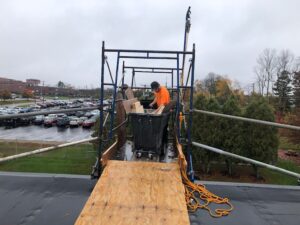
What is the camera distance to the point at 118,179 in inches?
155

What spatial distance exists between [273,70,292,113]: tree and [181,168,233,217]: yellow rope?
5062 cm

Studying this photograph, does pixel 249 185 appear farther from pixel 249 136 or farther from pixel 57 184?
pixel 249 136

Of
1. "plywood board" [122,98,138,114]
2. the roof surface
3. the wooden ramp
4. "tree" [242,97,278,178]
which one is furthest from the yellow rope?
"tree" [242,97,278,178]

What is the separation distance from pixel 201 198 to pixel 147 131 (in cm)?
156

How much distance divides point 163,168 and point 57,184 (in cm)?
164

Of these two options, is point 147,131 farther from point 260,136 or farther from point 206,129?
point 260,136

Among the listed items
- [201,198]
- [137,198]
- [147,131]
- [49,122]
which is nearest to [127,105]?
[147,131]

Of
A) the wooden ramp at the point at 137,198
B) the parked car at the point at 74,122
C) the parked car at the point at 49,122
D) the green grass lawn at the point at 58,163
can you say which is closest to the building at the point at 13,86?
the parked car at the point at 49,122

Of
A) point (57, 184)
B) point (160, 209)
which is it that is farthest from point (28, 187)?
point (160, 209)

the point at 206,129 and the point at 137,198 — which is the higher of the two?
the point at 137,198

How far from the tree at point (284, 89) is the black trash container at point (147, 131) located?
49.9 meters

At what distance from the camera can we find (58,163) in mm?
24172

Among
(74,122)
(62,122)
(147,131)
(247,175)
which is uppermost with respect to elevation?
(147,131)

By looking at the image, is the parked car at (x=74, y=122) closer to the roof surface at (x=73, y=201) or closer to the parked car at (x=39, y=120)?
the parked car at (x=39, y=120)
